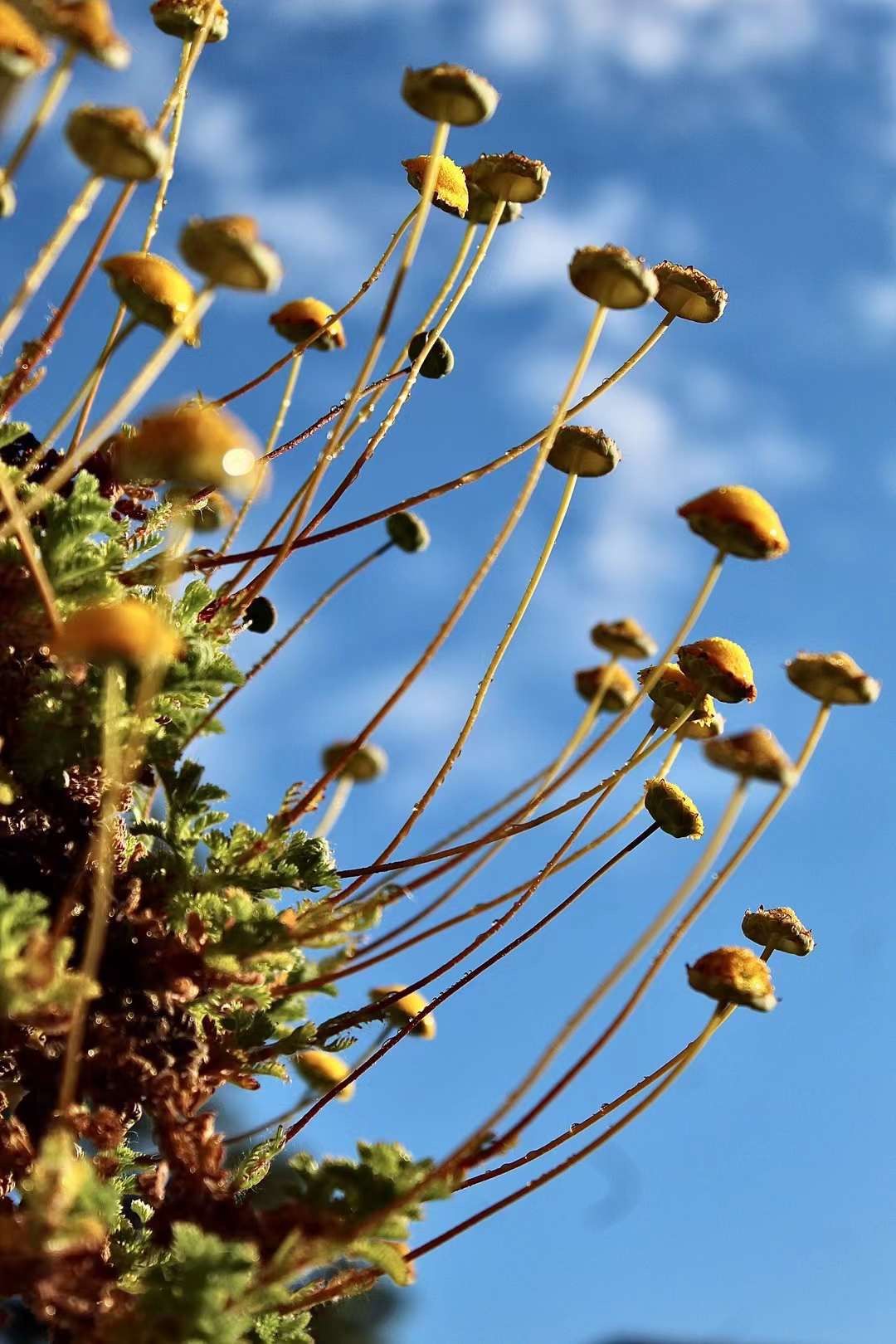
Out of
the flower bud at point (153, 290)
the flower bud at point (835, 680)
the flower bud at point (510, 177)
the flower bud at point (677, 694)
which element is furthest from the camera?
the flower bud at point (510, 177)

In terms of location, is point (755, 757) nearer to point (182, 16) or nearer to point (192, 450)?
point (192, 450)

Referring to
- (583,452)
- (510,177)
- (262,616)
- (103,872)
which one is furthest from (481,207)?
(103,872)

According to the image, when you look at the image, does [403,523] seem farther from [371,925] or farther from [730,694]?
[371,925]

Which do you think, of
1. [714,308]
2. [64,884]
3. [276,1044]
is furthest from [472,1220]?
[714,308]

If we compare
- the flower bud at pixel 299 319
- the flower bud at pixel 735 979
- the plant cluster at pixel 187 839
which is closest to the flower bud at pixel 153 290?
the plant cluster at pixel 187 839

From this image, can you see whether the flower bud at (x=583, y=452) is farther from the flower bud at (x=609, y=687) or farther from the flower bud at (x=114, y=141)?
the flower bud at (x=114, y=141)
